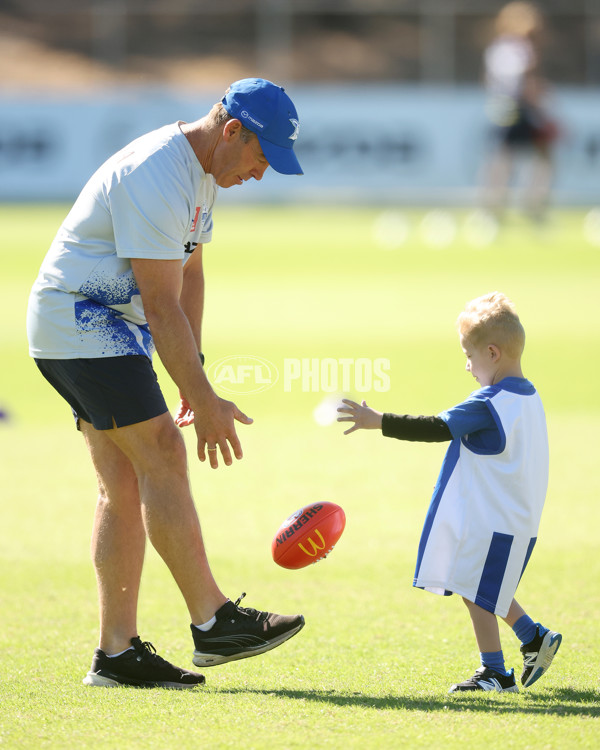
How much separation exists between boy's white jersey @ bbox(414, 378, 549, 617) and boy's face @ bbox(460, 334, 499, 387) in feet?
0.29

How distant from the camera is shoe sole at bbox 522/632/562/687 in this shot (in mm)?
4262

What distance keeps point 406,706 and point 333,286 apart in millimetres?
12923

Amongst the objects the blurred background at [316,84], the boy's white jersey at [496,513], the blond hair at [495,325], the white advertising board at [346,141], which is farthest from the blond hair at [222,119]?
the white advertising board at [346,141]

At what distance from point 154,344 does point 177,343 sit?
17cm

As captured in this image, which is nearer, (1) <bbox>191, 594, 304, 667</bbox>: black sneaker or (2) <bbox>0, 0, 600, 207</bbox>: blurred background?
(1) <bbox>191, 594, 304, 667</bbox>: black sneaker

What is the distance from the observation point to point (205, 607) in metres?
4.45

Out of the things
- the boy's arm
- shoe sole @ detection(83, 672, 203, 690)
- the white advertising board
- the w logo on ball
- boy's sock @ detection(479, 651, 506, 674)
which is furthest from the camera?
the white advertising board

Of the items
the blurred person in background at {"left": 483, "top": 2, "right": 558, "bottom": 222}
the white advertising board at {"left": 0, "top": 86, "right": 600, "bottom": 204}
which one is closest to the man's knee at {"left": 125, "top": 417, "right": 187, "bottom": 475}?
the blurred person in background at {"left": 483, "top": 2, "right": 558, "bottom": 222}

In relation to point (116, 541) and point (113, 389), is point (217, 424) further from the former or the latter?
point (116, 541)

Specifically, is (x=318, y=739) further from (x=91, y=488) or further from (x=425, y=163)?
(x=425, y=163)

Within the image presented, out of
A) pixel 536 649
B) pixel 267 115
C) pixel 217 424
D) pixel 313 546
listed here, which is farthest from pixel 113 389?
Result: pixel 536 649

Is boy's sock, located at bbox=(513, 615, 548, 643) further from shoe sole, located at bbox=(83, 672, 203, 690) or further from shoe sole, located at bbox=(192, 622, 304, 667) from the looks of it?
shoe sole, located at bbox=(83, 672, 203, 690)

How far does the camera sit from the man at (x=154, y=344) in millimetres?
4273

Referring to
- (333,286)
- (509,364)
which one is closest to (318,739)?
(509,364)
